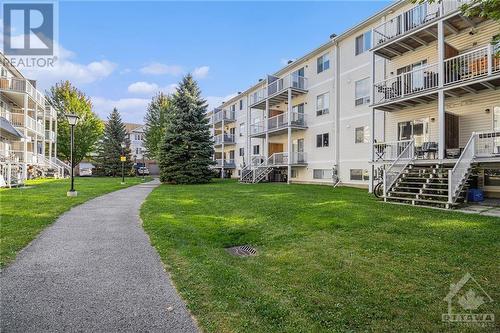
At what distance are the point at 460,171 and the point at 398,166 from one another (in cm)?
313

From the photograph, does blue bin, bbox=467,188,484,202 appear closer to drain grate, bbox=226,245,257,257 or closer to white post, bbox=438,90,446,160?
white post, bbox=438,90,446,160

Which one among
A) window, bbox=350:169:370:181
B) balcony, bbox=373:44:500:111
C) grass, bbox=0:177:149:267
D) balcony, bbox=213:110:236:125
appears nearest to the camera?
grass, bbox=0:177:149:267

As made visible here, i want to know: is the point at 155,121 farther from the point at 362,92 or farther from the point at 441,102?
the point at 441,102

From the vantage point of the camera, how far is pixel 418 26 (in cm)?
1383

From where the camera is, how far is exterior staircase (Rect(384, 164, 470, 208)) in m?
10.7

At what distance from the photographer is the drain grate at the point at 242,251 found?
579 centimetres

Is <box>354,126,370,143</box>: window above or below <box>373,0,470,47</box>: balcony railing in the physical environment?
below

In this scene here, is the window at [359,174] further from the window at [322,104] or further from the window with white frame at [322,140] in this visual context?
the window at [322,104]

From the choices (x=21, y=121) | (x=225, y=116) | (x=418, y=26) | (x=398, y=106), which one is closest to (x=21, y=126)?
(x=21, y=121)

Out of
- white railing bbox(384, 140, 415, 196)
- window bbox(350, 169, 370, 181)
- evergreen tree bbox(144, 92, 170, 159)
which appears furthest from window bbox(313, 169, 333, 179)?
evergreen tree bbox(144, 92, 170, 159)

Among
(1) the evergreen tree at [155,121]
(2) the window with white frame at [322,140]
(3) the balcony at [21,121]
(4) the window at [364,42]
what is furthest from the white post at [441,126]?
(1) the evergreen tree at [155,121]

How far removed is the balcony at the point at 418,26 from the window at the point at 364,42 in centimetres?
177

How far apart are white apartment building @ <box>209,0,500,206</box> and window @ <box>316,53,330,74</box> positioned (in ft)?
0.25

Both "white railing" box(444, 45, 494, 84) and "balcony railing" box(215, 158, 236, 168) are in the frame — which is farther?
"balcony railing" box(215, 158, 236, 168)
